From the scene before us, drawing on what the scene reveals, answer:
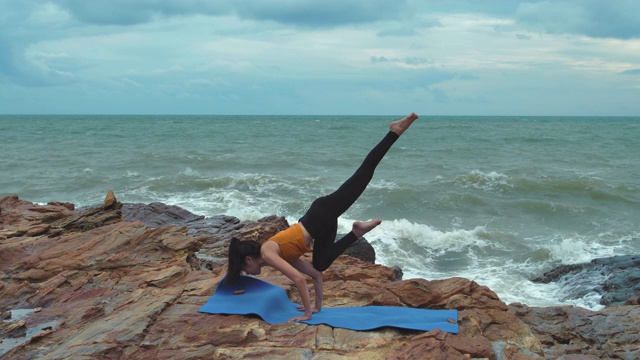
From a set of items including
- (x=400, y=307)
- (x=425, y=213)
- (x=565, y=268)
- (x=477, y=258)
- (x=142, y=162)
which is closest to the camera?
(x=400, y=307)

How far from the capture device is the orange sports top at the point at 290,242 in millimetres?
6570

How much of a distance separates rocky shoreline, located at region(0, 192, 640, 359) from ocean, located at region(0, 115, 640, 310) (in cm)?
439

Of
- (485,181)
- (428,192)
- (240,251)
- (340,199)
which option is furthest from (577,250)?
(240,251)

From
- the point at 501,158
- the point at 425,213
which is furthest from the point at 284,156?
the point at 425,213

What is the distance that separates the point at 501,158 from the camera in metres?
39.0

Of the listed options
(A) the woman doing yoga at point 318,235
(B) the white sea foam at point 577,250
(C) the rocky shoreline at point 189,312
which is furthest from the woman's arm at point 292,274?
(B) the white sea foam at point 577,250

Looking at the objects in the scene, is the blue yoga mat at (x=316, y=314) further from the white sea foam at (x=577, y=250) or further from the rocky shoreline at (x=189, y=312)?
the white sea foam at (x=577, y=250)

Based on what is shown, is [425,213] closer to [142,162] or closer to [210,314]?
[210,314]

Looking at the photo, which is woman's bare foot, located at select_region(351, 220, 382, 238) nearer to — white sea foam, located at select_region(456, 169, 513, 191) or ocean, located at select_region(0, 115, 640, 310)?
ocean, located at select_region(0, 115, 640, 310)

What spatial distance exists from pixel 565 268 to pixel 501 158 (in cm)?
2625

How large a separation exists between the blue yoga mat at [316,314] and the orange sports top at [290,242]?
557 millimetres

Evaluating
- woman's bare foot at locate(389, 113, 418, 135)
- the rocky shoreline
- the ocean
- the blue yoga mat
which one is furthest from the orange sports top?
the ocean

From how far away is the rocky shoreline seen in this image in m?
5.80

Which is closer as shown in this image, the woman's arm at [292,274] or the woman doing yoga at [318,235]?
the woman's arm at [292,274]
